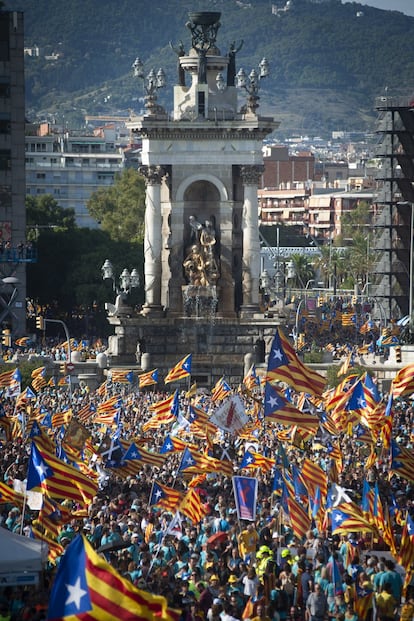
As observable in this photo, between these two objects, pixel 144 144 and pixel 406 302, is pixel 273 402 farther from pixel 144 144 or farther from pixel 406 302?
pixel 406 302

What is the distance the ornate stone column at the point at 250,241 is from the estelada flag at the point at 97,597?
60.0 meters

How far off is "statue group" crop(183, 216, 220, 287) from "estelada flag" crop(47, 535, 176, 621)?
60176 millimetres

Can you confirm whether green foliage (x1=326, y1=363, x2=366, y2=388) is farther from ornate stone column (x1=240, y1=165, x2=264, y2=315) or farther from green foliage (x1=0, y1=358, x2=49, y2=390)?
green foliage (x1=0, y1=358, x2=49, y2=390)

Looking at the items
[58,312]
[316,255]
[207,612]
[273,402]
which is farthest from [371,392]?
[316,255]

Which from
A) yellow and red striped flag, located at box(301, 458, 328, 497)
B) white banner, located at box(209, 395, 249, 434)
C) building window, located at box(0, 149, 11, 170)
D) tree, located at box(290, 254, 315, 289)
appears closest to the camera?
yellow and red striped flag, located at box(301, 458, 328, 497)

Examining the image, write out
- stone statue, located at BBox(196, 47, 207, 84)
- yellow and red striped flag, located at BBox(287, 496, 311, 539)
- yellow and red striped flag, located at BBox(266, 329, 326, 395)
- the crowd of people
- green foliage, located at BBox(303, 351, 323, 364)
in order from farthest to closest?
stone statue, located at BBox(196, 47, 207, 84)
green foliage, located at BBox(303, 351, 323, 364)
yellow and red striped flag, located at BBox(266, 329, 326, 395)
yellow and red striped flag, located at BBox(287, 496, 311, 539)
the crowd of people

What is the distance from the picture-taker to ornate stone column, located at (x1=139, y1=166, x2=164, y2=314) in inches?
3226

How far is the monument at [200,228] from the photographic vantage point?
81062 millimetres

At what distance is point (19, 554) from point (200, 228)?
181 feet

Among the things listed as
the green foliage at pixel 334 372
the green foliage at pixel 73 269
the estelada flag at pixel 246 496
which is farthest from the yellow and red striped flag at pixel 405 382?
the green foliage at pixel 73 269

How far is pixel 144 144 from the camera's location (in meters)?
83.0

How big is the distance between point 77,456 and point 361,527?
38.4ft

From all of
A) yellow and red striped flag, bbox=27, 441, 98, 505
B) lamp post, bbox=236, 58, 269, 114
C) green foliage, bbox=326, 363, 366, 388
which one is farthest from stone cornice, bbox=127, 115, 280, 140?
yellow and red striped flag, bbox=27, 441, 98, 505

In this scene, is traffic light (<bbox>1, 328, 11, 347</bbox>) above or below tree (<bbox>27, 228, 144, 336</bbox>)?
below
